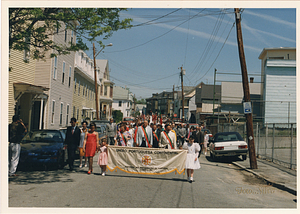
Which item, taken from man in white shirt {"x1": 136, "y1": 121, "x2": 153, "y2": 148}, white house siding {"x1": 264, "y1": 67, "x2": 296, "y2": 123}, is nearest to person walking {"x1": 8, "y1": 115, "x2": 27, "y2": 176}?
man in white shirt {"x1": 136, "y1": 121, "x2": 153, "y2": 148}

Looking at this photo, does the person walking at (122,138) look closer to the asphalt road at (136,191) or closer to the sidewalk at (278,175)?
the asphalt road at (136,191)

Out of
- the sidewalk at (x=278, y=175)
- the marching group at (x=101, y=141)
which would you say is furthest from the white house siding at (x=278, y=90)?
the marching group at (x=101, y=141)

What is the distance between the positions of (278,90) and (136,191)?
27583 mm

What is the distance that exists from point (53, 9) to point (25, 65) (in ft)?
39.7

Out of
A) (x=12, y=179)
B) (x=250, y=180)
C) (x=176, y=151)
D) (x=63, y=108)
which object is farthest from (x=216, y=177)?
(x=63, y=108)

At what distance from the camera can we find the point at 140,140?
1262cm

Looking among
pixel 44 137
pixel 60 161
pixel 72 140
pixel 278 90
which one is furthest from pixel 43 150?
pixel 278 90

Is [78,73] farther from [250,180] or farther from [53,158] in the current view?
[250,180]

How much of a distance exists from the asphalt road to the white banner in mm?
261

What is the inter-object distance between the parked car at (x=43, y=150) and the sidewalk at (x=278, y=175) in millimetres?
7498

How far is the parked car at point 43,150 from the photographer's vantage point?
10805 mm

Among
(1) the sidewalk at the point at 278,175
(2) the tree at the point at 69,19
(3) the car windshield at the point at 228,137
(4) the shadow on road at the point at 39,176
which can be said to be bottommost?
(1) the sidewalk at the point at 278,175

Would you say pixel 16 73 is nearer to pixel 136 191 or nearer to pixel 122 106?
pixel 136 191

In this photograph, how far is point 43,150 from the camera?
11008mm
